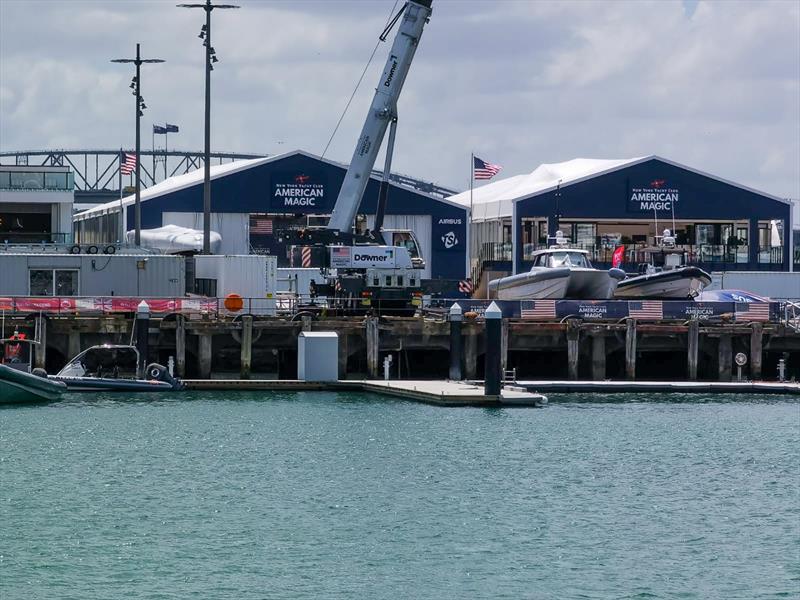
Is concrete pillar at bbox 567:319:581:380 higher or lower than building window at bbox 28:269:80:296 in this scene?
lower

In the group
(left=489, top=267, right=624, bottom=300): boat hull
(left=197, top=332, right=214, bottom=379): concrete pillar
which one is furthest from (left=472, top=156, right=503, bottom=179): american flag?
(left=197, top=332, right=214, bottom=379): concrete pillar

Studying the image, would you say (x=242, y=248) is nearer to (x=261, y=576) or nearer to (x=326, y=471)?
(x=326, y=471)

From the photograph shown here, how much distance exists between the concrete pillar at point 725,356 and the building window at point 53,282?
83.5 feet

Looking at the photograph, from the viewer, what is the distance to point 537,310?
66562mm

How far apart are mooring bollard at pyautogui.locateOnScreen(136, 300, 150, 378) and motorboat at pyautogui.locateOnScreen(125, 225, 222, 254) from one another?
2269 cm

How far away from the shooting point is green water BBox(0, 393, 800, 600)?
111 feet

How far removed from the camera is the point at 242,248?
91625mm

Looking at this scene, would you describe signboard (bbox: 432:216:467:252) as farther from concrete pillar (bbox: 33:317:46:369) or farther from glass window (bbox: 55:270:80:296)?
concrete pillar (bbox: 33:317:46:369)

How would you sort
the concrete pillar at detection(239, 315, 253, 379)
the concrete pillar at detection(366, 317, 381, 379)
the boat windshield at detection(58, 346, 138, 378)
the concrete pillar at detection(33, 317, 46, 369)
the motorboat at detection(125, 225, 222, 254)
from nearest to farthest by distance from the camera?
the boat windshield at detection(58, 346, 138, 378), the concrete pillar at detection(33, 317, 46, 369), the concrete pillar at detection(239, 315, 253, 379), the concrete pillar at detection(366, 317, 381, 379), the motorboat at detection(125, 225, 222, 254)

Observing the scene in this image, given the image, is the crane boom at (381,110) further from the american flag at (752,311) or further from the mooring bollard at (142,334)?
the american flag at (752,311)

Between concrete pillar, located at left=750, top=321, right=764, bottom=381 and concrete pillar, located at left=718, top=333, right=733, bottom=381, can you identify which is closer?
concrete pillar, located at left=750, top=321, right=764, bottom=381

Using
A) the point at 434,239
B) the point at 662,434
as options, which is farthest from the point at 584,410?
the point at 434,239

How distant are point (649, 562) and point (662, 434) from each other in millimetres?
18873

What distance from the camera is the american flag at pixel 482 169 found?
287 ft
